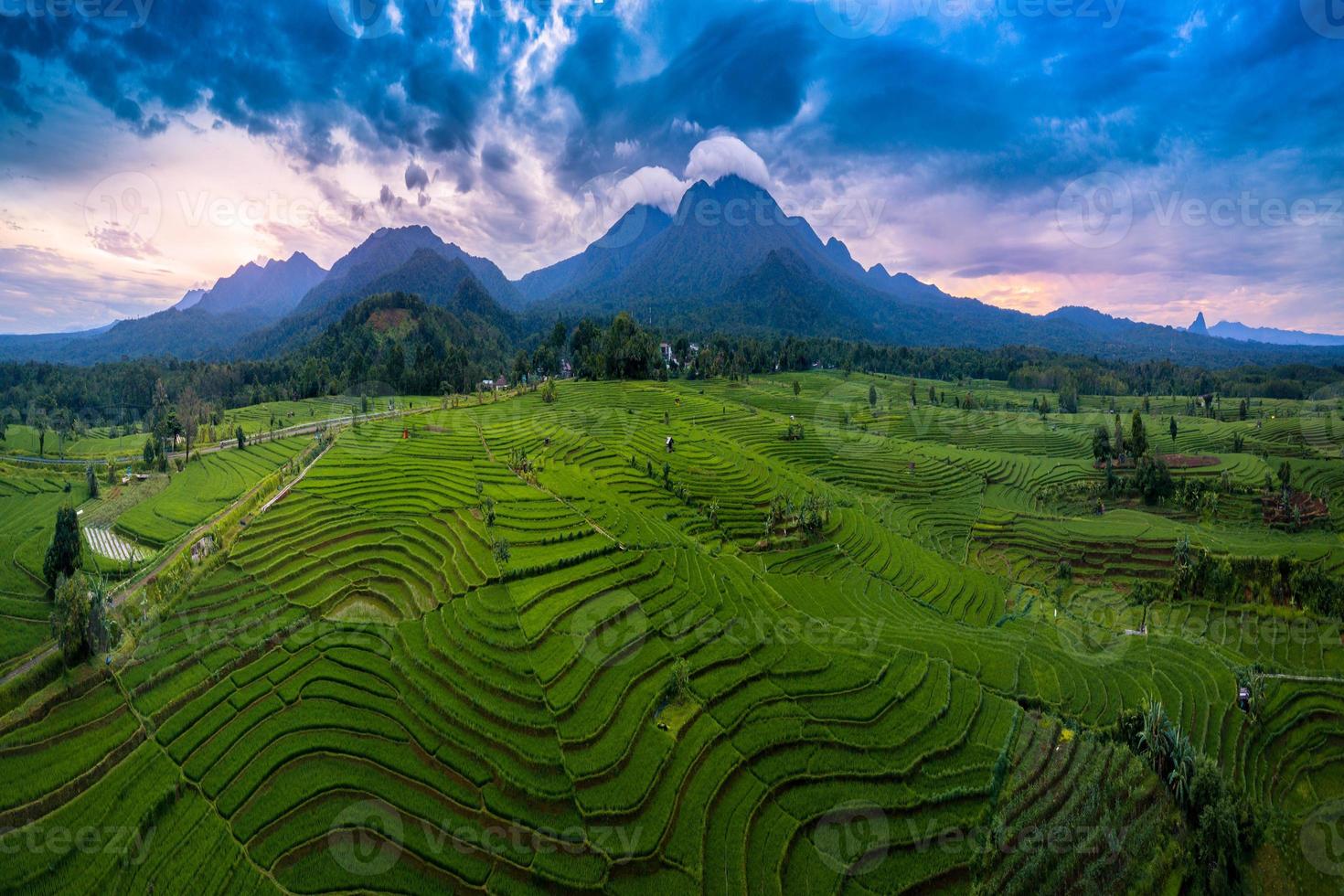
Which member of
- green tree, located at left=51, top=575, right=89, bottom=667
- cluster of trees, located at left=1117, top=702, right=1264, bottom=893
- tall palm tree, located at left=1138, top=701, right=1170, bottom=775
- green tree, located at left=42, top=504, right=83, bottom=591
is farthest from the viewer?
green tree, located at left=42, top=504, right=83, bottom=591

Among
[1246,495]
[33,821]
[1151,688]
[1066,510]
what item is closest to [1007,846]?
[1151,688]

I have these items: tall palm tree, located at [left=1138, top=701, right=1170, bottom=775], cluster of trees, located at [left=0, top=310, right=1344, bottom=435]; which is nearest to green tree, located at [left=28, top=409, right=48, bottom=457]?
cluster of trees, located at [left=0, top=310, right=1344, bottom=435]

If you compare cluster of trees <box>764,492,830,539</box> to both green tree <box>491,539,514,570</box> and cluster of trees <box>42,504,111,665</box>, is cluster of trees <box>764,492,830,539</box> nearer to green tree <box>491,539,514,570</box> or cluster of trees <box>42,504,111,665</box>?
green tree <box>491,539,514,570</box>

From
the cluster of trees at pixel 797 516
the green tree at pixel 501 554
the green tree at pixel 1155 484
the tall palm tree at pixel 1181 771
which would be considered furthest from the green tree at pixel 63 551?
the green tree at pixel 1155 484

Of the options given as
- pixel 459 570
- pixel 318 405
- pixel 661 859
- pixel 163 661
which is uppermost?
pixel 318 405

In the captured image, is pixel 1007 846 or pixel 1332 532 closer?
pixel 1007 846

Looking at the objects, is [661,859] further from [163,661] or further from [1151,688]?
[1151,688]

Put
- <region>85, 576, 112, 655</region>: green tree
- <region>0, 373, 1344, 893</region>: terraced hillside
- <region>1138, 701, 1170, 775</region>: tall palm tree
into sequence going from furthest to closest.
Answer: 1. <region>85, 576, 112, 655</region>: green tree
2. <region>1138, 701, 1170, 775</region>: tall palm tree
3. <region>0, 373, 1344, 893</region>: terraced hillside
